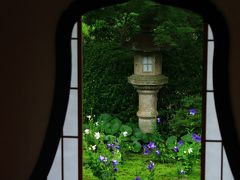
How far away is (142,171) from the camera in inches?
269

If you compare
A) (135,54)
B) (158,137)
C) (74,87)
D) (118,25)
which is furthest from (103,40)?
(74,87)

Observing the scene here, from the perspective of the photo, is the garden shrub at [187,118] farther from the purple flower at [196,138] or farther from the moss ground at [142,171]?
the moss ground at [142,171]

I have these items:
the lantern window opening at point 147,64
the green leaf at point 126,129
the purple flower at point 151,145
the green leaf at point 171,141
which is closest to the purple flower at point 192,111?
the green leaf at point 171,141

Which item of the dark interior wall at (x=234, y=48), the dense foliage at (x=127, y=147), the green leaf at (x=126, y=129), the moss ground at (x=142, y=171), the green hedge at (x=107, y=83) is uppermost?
the dark interior wall at (x=234, y=48)

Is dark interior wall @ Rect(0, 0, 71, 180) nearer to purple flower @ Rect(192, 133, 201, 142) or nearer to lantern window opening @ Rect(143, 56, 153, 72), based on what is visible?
purple flower @ Rect(192, 133, 201, 142)

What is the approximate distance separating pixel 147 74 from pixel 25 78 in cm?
385

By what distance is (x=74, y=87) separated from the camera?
3.97 meters

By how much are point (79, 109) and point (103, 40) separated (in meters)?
4.27

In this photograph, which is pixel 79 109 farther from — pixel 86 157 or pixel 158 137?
pixel 158 137

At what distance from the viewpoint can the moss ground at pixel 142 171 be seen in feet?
21.9

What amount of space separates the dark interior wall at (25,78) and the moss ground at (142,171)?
280 cm

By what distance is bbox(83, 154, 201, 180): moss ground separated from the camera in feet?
21.9

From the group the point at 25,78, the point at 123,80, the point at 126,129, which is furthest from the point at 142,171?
the point at 25,78

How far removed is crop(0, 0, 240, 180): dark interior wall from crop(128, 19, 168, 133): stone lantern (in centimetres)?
363
